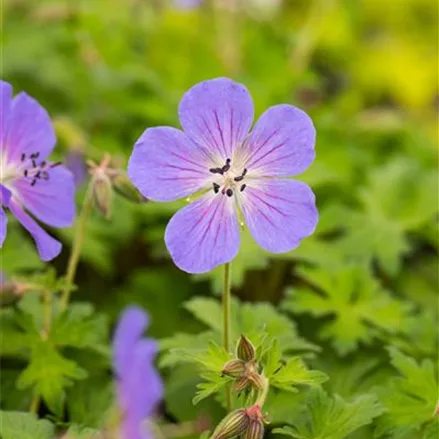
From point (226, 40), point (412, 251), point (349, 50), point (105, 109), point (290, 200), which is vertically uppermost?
point (349, 50)

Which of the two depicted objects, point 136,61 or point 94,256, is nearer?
point 94,256

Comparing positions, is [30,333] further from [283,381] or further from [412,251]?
[412,251]

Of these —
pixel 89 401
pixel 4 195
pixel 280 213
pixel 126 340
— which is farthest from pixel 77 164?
pixel 126 340

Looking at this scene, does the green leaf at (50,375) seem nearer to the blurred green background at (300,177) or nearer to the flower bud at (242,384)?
the blurred green background at (300,177)

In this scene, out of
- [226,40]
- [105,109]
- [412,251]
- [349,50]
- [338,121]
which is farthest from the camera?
[349,50]

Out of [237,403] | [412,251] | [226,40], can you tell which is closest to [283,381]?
[237,403]

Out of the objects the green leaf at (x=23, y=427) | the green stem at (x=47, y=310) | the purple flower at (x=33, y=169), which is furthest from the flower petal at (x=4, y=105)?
the green leaf at (x=23, y=427)
